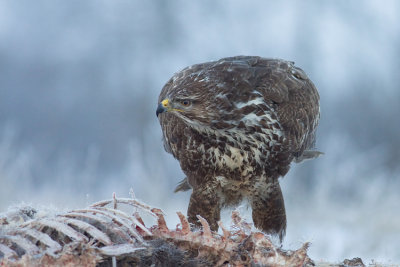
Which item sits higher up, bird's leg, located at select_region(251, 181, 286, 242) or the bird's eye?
the bird's eye

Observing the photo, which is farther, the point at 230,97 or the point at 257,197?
the point at 257,197

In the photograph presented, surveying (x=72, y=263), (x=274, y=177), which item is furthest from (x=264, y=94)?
(x=72, y=263)

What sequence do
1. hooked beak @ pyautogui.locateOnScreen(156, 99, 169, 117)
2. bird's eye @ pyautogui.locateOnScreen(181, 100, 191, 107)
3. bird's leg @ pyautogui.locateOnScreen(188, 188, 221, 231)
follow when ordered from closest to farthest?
hooked beak @ pyautogui.locateOnScreen(156, 99, 169, 117) → bird's eye @ pyautogui.locateOnScreen(181, 100, 191, 107) → bird's leg @ pyautogui.locateOnScreen(188, 188, 221, 231)

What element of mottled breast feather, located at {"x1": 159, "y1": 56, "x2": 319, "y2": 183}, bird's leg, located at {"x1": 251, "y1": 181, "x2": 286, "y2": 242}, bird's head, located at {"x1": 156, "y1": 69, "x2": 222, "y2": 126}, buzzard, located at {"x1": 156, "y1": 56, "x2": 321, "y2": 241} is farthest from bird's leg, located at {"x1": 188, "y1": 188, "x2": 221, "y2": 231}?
bird's head, located at {"x1": 156, "y1": 69, "x2": 222, "y2": 126}

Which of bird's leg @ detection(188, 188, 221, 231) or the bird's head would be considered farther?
bird's leg @ detection(188, 188, 221, 231)

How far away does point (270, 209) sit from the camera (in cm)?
595

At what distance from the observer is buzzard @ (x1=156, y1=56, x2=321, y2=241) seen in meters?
5.38

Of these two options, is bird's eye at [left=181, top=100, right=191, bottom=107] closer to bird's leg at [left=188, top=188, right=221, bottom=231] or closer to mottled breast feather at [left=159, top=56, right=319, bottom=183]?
mottled breast feather at [left=159, top=56, right=319, bottom=183]

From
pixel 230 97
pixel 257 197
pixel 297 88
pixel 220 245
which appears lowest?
pixel 220 245

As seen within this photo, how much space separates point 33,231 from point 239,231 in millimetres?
597

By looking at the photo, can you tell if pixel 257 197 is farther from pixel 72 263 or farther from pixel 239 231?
pixel 72 263

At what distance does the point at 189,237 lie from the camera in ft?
6.55

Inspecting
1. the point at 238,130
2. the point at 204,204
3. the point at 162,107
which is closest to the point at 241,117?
the point at 238,130

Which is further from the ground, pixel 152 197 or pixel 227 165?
pixel 152 197
